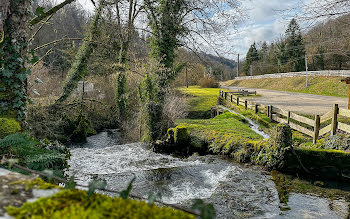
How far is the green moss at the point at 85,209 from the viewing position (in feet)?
3.69

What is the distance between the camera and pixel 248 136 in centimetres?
1045

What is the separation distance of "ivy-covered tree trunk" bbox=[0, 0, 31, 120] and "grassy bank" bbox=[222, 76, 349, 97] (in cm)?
3170

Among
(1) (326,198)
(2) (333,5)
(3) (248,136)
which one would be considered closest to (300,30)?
(2) (333,5)

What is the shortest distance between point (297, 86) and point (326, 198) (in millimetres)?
36187

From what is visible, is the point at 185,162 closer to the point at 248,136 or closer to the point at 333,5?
the point at 248,136

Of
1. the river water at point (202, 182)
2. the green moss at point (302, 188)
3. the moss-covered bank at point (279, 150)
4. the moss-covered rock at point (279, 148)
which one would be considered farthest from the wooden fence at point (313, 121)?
the river water at point (202, 182)

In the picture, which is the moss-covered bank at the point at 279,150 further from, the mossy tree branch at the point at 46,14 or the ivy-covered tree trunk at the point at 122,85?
the mossy tree branch at the point at 46,14

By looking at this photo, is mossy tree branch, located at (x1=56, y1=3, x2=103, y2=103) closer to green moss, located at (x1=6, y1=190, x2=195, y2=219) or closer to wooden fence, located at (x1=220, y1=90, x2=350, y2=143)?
wooden fence, located at (x1=220, y1=90, x2=350, y2=143)

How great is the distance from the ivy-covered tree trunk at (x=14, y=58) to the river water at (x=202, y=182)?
1641 mm

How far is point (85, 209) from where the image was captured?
3.90 ft

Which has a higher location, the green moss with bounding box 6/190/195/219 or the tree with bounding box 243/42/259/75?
the tree with bounding box 243/42/259/75

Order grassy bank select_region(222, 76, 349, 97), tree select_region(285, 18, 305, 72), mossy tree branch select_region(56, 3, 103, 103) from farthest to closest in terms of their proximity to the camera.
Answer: tree select_region(285, 18, 305, 72)
grassy bank select_region(222, 76, 349, 97)
mossy tree branch select_region(56, 3, 103, 103)

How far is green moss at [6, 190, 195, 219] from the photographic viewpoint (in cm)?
112

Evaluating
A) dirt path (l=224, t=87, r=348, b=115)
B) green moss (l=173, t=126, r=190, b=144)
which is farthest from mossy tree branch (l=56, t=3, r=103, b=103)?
dirt path (l=224, t=87, r=348, b=115)
